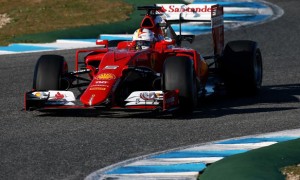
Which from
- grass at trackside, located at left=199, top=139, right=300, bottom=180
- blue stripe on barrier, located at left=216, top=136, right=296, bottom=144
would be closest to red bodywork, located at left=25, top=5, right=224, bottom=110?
blue stripe on barrier, located at left=216, top=136, right=296, bottom=144

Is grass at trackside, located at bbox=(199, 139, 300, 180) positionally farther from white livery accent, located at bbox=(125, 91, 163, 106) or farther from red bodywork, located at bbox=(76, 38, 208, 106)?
red bodywork, located at bbox=(76, 38, 208, 106)

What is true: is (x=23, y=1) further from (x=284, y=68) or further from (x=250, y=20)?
(x=284, y=68)

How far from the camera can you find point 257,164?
7.55 metres

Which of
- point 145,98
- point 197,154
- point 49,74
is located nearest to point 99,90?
point 145,98

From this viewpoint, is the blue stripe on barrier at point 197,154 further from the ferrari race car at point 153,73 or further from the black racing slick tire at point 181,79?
the black racing slick tire at point 181,79

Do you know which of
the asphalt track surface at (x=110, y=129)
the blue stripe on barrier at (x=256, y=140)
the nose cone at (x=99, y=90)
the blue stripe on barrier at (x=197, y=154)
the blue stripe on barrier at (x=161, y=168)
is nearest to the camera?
the blue stripe on barrier at (x=161, y=168)

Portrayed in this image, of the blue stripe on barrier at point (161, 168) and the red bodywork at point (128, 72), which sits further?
the red bodywork at point (128, 72)

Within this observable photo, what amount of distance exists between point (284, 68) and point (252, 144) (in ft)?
23.5

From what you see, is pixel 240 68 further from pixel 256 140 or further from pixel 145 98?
pixel 256 140

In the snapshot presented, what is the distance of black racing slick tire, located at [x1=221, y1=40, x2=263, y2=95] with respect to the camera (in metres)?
12.4

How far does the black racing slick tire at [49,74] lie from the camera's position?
1127cm

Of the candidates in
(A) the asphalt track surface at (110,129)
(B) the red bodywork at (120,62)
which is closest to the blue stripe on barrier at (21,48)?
(A) the asphalt track surface at (110,129)

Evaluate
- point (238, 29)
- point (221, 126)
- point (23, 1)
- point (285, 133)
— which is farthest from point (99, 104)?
point (23, 1)

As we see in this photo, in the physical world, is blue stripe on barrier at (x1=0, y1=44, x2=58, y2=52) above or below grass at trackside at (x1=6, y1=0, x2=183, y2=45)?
below
